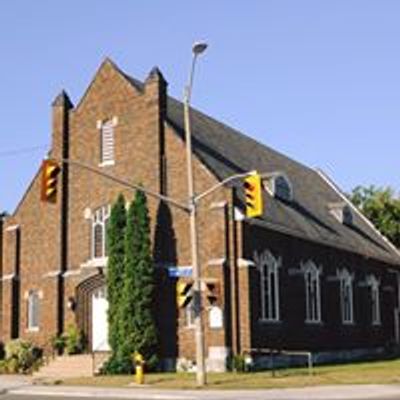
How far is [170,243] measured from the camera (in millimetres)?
34719

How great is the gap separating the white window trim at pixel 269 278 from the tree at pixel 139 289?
4.43 metres

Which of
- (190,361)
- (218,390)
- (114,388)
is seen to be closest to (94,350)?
(190,361)

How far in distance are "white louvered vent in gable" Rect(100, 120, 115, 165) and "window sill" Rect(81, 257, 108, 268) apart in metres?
4.27

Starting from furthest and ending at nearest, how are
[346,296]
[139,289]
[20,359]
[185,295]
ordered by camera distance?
1. [346,296]
2. [20,359]
3. [139,289]
4. [185,295]

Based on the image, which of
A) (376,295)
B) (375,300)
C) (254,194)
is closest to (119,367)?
(254,194)

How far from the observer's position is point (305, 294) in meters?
38.5

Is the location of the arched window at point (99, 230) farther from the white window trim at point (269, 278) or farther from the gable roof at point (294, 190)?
the white window trim at point (269, 278)

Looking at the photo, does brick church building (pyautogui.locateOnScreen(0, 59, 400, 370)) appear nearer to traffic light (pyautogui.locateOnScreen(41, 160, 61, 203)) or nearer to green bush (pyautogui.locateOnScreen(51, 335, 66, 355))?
green bush (pyautogui.locateOnScreen(51, 335, 66, 355))

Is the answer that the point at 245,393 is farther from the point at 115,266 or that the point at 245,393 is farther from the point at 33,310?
the point at 33,310

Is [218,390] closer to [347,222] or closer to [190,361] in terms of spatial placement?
[190,361]

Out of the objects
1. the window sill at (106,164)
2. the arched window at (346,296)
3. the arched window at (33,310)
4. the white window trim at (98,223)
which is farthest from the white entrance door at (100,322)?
the arched window at (346,296)

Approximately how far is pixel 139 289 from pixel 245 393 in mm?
10231

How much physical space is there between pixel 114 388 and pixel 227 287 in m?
7.48

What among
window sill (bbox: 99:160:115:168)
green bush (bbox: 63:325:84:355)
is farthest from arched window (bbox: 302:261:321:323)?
green bush (bbox: 63:325:84:355)
